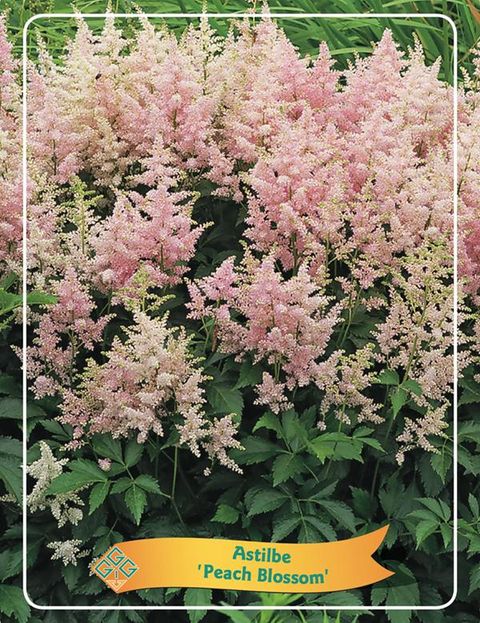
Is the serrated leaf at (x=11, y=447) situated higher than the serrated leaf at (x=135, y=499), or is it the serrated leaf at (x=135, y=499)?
the serrated leaf at (x=11, y=447)

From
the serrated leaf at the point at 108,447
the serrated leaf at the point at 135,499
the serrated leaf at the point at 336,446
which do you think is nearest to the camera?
the serrated leaf at the point at 135,499

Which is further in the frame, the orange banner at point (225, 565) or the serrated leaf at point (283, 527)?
the orange banner at point (225, 565)

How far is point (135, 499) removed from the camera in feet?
10.3

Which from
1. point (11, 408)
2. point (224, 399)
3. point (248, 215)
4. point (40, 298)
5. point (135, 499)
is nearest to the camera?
point (135, 499)

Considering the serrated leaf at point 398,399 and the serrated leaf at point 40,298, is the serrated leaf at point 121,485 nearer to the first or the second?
the serrated leaf at point 40,298

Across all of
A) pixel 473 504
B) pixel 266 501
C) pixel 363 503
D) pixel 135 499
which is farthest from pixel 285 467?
pixel 473 504

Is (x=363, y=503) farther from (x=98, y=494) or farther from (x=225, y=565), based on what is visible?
(x=98, y=494)

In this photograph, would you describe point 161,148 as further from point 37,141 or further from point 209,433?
point 209,433

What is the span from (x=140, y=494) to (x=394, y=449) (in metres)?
0.92

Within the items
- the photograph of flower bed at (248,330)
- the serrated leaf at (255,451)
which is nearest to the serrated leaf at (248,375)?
the photograph of flower bed at (248,330)

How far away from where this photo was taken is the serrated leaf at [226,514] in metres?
3.37

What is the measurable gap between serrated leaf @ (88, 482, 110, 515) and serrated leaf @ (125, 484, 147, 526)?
0.07 meters

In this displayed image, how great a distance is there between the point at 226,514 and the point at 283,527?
209 millimetres

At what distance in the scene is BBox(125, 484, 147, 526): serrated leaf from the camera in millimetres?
3109
